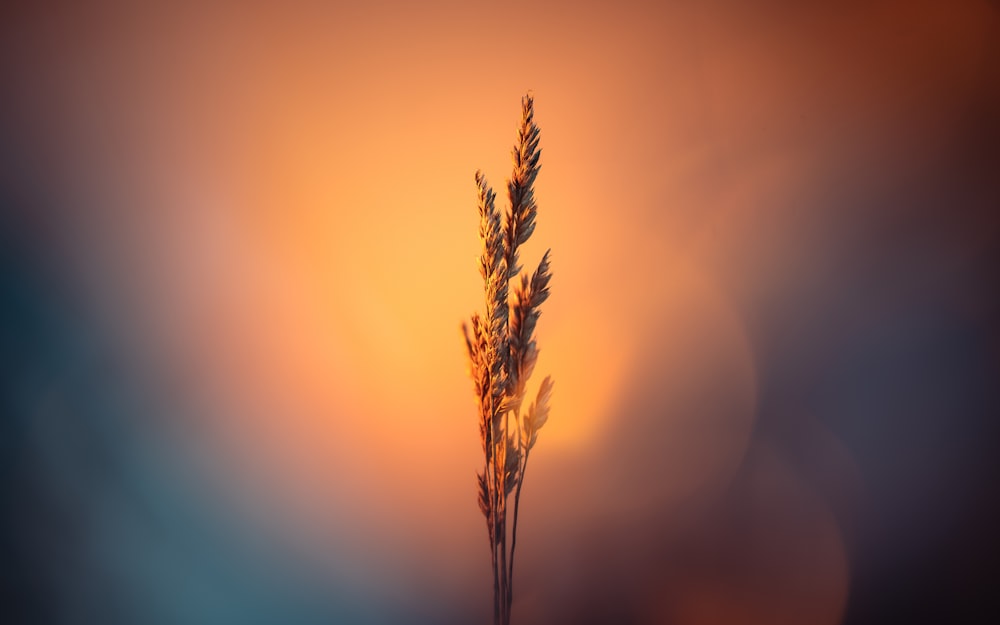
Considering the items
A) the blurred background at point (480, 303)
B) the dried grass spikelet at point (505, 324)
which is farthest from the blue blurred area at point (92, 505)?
the dried grass spikelet at point (505, 324)

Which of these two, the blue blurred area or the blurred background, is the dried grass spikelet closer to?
the blurred background

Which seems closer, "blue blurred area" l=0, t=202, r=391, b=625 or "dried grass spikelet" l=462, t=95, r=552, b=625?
"dried grass spikelet" l=462, t=95, r=552, b=625

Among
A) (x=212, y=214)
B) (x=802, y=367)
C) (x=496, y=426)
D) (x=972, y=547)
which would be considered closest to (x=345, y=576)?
(x=496, y=426)

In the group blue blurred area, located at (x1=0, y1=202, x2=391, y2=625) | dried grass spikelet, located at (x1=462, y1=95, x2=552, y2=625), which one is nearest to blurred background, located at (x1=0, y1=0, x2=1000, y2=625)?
blue blurred area, located at (x1=0, y1=202, x2=391, y2=625)

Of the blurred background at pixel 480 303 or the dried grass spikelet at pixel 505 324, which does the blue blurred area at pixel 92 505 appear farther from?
the dried grass spikelet at pixel 505 324

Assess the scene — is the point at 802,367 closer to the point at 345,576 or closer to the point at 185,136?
the point at 345,576
